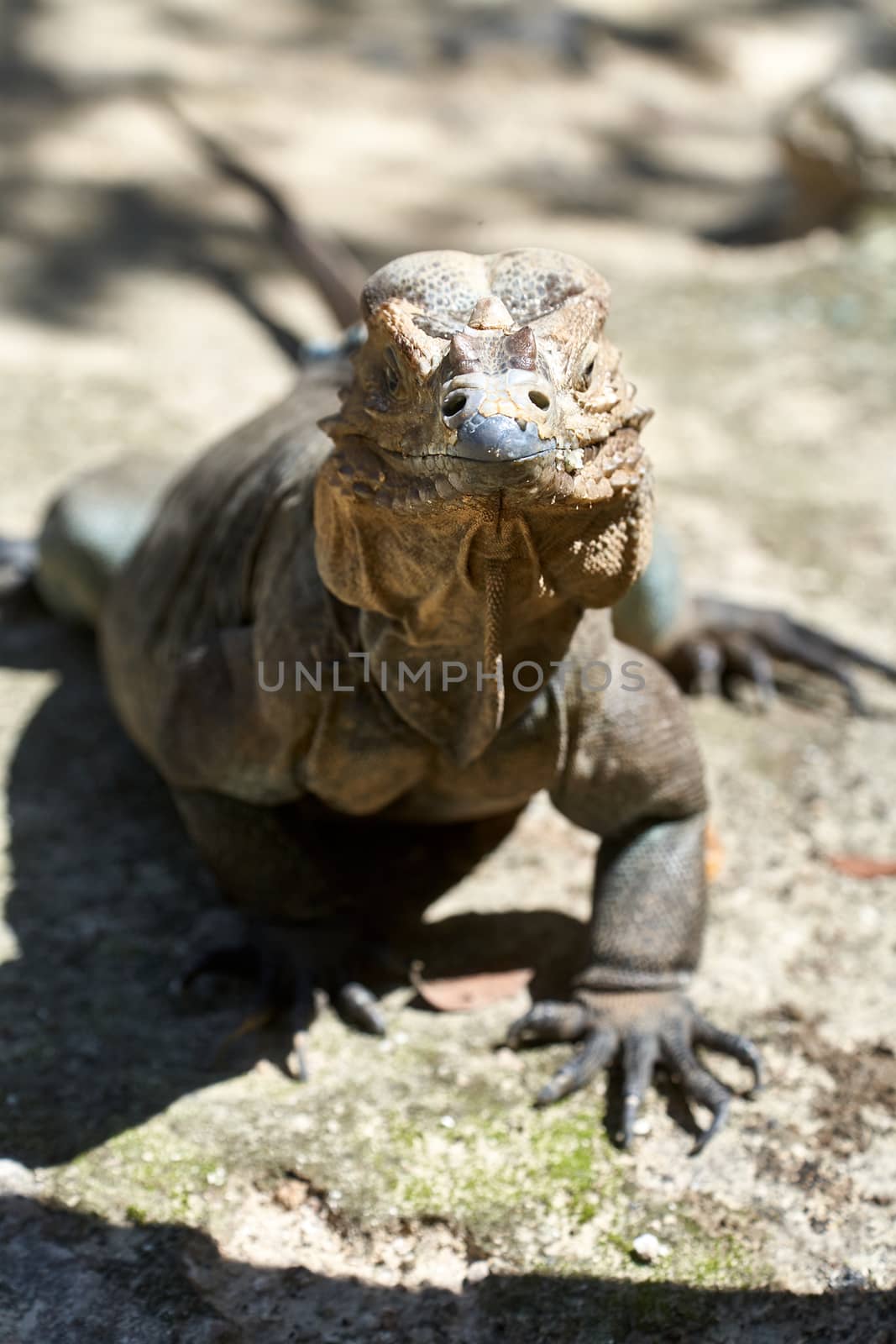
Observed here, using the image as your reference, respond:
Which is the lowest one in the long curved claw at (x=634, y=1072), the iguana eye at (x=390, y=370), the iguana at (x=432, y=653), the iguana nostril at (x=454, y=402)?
the long curved claw at (x=634, y=1072)

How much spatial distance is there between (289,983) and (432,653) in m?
1.15

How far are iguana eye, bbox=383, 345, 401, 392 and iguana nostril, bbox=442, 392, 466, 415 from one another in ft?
0.98

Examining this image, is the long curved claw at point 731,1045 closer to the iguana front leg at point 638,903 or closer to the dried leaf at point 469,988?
the iguana front leg at point 638,903

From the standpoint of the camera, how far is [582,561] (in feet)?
9.32

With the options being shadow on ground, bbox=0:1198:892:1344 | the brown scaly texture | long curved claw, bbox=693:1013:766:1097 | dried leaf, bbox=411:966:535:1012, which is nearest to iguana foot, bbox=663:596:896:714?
the brown scaly texture

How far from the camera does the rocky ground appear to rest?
10.0ft

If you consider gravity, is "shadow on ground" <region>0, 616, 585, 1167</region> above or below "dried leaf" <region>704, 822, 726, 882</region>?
below

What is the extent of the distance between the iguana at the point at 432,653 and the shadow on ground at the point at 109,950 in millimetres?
171

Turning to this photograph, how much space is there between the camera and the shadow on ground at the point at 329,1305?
2932 millimetres

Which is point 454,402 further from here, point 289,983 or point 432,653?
point 289,983

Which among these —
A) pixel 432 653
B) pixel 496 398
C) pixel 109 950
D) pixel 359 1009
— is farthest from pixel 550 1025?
pixel 496 398

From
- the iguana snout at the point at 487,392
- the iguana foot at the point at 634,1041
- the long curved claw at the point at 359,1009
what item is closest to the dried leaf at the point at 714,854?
the iguana foot at the point at 634,1041

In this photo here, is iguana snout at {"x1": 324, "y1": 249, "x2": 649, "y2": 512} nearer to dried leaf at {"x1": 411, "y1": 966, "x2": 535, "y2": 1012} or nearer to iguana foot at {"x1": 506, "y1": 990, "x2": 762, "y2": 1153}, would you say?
iguana foot at {"x1": 506, "y1": 990, "x2": 762, "y2": 1153}

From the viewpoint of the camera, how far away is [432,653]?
3.12 metres
